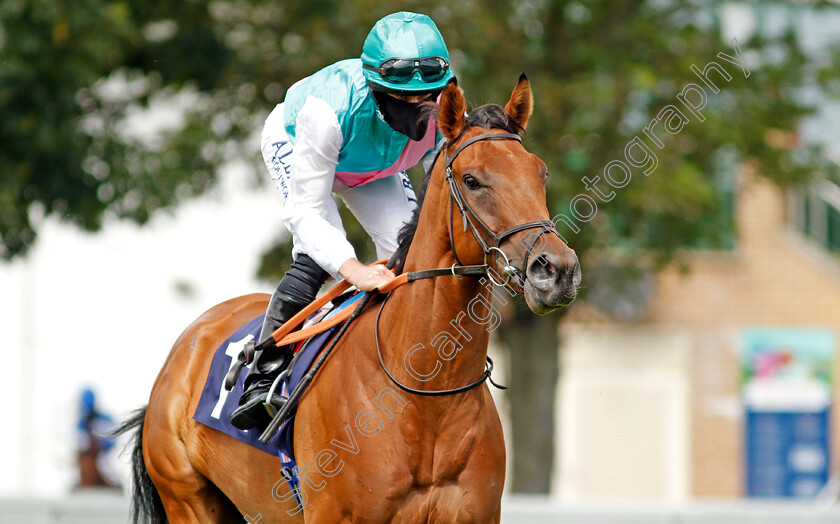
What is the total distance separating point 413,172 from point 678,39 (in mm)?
3945

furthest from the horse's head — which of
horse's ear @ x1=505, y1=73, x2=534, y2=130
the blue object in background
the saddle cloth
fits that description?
the blue object in background

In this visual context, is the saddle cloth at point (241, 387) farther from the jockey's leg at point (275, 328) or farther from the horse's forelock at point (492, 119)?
the horse's forelock at point (492, 119)

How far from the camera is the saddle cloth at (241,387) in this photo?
12.6 feet

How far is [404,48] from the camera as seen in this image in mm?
3637

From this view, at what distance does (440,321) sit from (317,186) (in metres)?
0.77

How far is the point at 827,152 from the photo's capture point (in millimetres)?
12078

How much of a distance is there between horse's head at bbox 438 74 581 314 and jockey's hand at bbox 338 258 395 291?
14.1 inches

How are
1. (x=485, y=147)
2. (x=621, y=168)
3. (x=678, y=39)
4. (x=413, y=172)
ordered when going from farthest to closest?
(x=678, y=39), (x=621, y=168), (x=413, y=172), (x=485, y=147)

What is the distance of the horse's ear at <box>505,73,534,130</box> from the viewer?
3.45m

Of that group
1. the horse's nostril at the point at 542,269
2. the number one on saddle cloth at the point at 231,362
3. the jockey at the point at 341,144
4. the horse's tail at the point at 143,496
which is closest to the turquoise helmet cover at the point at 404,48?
the jockey at the point at 341,144

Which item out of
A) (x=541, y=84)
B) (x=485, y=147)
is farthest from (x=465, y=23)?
(x=485, y=147)

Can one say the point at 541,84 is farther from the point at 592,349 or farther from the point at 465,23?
the point at 592,349

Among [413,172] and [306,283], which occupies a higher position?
[413,172]

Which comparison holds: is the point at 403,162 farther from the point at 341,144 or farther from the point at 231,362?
the point at 231,362
